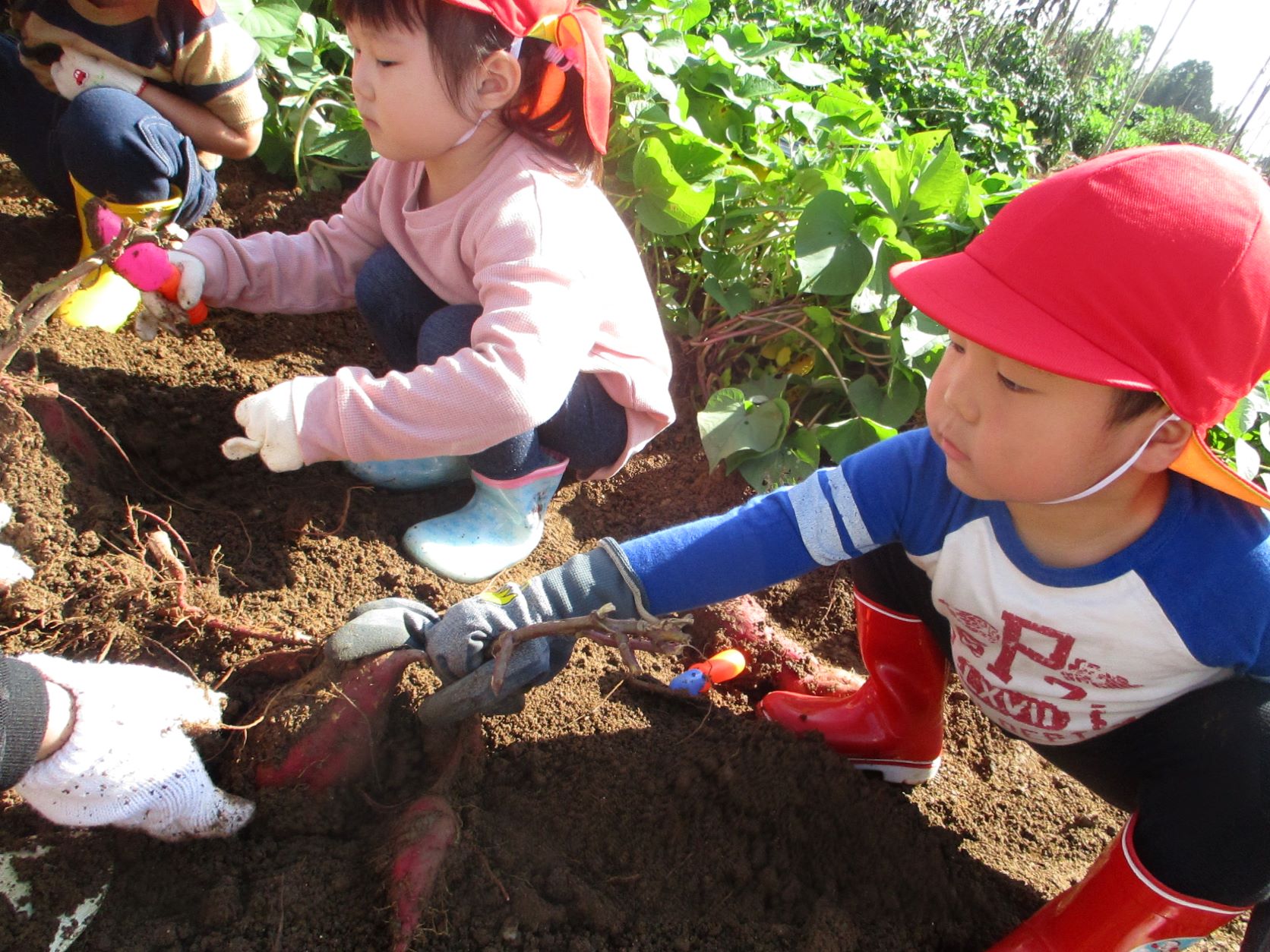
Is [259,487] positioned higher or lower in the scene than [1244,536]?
lower

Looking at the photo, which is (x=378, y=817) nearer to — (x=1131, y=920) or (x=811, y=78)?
(x=1131, y=920)

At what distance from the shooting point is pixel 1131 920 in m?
1.14

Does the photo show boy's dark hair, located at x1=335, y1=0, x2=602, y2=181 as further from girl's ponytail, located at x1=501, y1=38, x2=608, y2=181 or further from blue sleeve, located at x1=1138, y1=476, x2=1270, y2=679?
blue sleeve, located at x1=1138, y1=476, x2=1270, y2=679

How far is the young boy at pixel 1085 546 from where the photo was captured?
910 millimetres

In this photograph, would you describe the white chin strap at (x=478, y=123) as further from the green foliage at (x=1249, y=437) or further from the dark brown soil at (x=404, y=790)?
the green foliage at (x=1249, y=437)

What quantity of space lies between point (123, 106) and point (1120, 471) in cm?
184

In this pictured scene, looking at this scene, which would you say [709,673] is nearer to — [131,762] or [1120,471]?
[1120,471]

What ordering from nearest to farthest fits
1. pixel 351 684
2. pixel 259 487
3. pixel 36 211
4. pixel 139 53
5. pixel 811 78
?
1. pixel 351 684
2. pixel 259 487
3. pixel 139 53
4. pixel 36 211
5. pixel 811 78

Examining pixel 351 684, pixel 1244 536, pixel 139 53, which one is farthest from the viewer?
pixel 139 53

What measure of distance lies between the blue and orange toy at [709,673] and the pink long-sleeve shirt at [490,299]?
383mm

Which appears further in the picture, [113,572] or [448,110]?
[448,110]

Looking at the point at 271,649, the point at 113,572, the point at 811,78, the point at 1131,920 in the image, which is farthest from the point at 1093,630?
the point at 811,78

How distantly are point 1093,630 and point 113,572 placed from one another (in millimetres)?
1235

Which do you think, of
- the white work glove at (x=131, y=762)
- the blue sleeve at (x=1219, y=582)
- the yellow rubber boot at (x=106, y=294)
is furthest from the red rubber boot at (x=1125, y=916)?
the yellow rubber boot at (x=106, y=294)
